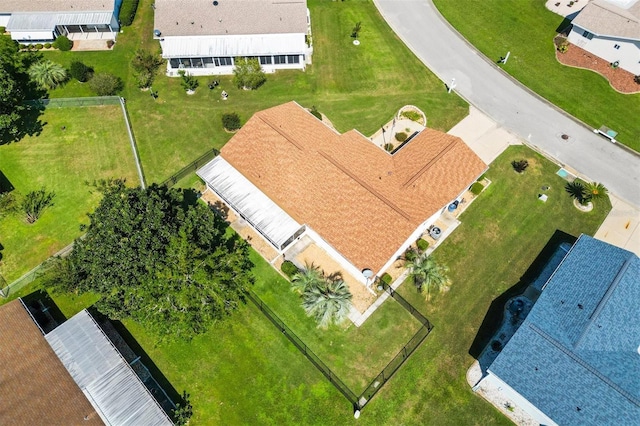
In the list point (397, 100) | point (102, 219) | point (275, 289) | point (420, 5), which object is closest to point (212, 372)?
point (275, 289)

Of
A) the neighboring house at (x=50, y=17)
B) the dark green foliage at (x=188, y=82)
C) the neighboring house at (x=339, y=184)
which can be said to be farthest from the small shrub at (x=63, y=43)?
the neighboring house at (x=339, y=184)

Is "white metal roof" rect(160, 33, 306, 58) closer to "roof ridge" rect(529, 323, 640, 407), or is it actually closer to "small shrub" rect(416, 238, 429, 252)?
"small shrub" rect(416, 238, 429, 252)

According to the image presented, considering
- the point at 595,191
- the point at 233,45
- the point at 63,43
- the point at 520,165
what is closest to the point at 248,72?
the point at 233,45

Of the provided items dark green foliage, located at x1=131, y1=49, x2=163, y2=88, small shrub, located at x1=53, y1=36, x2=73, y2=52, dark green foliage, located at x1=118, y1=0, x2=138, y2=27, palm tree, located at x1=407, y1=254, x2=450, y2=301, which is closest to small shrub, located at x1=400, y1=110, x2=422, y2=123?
palm tree, located at x1=407, y1=254, x2=450, y2=301

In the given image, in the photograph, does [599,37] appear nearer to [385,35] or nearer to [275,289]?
[385,35]

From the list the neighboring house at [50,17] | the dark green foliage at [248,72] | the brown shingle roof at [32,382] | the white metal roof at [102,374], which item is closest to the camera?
the brown shingle roof at [32,382]

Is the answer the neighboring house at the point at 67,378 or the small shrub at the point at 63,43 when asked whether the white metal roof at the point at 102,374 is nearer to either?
the neighboring house at the point at 67,378
